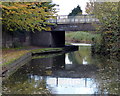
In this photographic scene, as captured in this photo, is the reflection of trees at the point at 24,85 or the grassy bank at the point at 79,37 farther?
the grassy bank at the point at 79,37

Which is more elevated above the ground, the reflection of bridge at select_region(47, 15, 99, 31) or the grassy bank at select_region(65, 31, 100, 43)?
the reflection of bridge at select_region(47, 15, 99, 31)

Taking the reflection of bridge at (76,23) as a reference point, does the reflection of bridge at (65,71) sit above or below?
below

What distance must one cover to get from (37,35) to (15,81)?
18691 millimetres

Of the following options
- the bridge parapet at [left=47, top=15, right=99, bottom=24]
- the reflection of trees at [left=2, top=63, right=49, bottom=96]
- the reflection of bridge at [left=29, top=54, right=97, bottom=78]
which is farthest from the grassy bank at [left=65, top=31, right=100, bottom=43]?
the reflection of trees at [left=2, top=63, right=49, bottom=96]

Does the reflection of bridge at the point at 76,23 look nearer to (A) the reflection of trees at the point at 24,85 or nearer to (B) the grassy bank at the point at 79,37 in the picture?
(A) the reflection of trees at the point at 24,85

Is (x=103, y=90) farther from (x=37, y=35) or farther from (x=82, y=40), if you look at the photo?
(x=82, y=40)

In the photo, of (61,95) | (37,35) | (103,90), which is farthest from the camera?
(37,35)

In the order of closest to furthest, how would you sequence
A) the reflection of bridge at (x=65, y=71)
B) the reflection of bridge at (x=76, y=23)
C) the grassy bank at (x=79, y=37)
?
1. the reflection of bridge at (x=65, y=71)
2. the reflection of bridge at (x=76, y=23)
3. the grassy bank at (x=79, y=37)

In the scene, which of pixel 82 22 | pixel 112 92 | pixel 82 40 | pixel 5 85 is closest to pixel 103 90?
pixel 112 92

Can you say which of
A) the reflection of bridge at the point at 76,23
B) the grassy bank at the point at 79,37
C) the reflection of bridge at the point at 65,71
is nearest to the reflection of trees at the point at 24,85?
the reflection of bridge at the point at 65,71

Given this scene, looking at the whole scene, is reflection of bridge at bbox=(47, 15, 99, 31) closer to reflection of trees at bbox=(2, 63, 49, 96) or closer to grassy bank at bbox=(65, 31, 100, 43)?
reflection of trees at bbox=(2, 63, 49, 96)

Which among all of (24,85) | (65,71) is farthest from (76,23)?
(24,85)

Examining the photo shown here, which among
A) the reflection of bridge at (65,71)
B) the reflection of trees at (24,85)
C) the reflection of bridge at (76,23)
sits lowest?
the reflection of bridge at (65,71)

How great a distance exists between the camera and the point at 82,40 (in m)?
45.7
